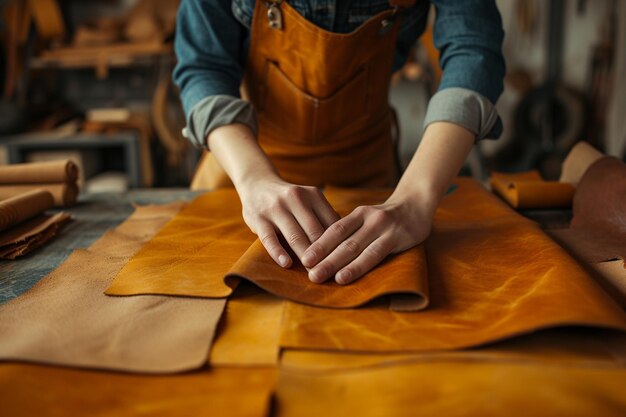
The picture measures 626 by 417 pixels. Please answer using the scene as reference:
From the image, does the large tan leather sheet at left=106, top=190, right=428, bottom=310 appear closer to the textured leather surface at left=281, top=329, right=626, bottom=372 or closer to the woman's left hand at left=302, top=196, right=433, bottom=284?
the woman's left hand at left=302, top=196, right=433, bottom=284

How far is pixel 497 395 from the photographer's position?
56cm

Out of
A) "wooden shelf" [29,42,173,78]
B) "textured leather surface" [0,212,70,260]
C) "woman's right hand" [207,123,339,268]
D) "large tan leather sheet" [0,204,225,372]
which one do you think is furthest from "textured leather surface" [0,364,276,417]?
"wooden shelf" [29,42,173,78]

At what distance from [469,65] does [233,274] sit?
0.75m

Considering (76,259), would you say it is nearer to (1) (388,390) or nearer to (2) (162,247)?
(2) (162,247)

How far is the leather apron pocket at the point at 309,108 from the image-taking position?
1.45m

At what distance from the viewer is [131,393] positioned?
0.58 meters

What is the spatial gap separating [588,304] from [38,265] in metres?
0.91

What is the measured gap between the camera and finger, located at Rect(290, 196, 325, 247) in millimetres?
924

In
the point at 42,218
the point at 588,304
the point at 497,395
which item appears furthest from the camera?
the point at 42,218

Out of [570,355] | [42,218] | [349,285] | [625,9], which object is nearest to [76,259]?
[42,218]

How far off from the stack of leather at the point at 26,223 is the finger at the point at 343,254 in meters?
0.61

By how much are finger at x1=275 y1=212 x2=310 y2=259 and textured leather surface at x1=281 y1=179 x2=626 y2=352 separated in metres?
0.15

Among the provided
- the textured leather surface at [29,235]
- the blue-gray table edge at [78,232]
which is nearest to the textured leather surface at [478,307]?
the blue-gray table edge at [78,232]

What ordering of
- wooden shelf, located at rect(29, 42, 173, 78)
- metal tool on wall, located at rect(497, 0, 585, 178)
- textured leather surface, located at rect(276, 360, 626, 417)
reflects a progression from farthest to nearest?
metal tool on wall, located at rect(497, 0, 585, 178) < wooden shelf, located at rect(29, 42, 173, 78) < textured leather surface, located at rect(276, 360, 626, 417)
